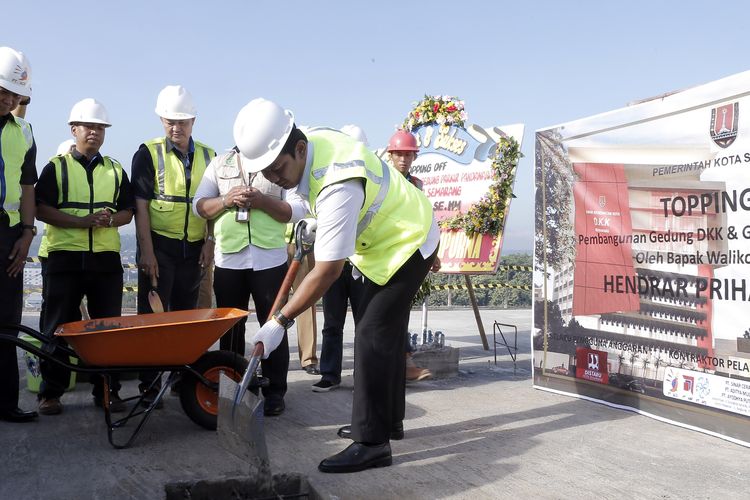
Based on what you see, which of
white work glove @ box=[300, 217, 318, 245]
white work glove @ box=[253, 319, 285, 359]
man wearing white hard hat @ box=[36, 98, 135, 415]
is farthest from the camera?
man wearing white hard hat @ box=[36, 98, 135, 415]

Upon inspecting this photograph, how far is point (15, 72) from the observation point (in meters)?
3.91

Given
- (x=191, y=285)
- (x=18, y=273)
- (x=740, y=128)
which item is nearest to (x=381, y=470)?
(x=191, y=285)

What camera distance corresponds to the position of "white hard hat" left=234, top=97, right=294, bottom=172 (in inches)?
120

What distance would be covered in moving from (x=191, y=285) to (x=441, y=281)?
35.2 ft

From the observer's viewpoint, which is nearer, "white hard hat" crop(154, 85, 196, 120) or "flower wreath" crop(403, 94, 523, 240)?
"white hard hat" crop(154, 85, 196, 120)

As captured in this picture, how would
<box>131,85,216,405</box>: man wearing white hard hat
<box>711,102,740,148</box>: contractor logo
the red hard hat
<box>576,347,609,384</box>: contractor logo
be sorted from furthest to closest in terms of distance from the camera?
1. the red hard hat
2. <box>576,347,609,384</box>: contractor logo
3. <box>131,85,216,405</box>: man wearing white hard hat
4. <box>711,102,740,148</box>: contractor logo

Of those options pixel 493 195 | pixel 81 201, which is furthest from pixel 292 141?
pixel 493 195

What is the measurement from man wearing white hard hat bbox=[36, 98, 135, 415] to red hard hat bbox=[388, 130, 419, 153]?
2258mm

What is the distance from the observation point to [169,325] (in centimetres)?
346

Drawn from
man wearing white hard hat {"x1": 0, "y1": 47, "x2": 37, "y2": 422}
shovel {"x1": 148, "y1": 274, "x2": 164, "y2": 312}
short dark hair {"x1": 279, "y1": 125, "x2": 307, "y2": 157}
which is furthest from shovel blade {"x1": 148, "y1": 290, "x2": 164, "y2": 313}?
short dark hair {"x1": 279, "y1": 125, "x2": 307, "y2": 157}

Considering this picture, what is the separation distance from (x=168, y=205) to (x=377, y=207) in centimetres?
189

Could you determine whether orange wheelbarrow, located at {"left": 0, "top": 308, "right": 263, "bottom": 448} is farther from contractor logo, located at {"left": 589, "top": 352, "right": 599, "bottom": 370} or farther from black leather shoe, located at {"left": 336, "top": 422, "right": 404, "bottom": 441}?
contractor logo, located at {"left": 589, "top": 352, "right": 599, "bottom": 370}

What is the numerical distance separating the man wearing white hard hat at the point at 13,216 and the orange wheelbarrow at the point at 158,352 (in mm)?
547

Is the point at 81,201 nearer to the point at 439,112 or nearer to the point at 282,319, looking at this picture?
the point at 282,319
